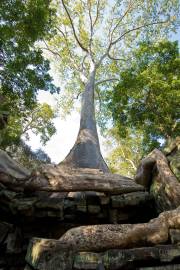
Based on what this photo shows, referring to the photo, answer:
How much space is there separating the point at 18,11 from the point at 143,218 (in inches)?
250

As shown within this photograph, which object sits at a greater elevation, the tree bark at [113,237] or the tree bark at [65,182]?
the tree bark at [65,182]

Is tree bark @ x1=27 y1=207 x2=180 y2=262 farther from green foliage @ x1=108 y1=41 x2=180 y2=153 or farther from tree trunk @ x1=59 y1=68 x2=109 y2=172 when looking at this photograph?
green foliage @ x1=108 y1=41 x2=180 y2=153

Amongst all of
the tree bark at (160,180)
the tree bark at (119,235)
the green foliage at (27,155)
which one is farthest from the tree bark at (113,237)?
the green foliage at (27,155)

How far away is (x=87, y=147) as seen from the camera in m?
9.70

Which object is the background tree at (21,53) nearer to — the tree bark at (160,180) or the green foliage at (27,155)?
the tree bark at (160,180)

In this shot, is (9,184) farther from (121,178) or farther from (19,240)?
(121,178)

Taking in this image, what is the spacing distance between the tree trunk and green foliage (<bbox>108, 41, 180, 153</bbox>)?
126 cm

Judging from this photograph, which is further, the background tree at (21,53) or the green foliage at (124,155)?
the green foliage at (124,155)

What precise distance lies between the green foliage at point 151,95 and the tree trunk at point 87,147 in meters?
1.26

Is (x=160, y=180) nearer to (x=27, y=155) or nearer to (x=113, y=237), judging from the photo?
(x=113, y=237)

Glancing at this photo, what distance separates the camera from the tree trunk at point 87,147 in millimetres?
8945

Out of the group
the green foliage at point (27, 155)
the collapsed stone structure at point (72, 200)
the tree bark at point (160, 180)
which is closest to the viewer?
the tree bark at point (160, 180)

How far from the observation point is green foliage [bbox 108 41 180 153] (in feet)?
37.7

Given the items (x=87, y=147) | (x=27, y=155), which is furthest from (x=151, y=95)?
(x=27, y=155)
